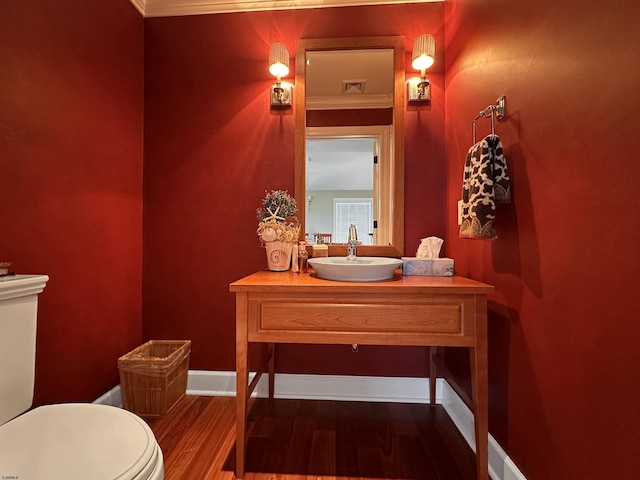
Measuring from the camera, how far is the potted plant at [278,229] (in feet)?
5.34

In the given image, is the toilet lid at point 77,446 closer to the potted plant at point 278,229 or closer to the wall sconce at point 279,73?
the potted plant at point 278,229

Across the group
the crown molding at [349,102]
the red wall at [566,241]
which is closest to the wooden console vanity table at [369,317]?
the red wall at [566,241]

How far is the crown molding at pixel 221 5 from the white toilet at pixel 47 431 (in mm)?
1794

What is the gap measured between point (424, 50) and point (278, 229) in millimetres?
1302

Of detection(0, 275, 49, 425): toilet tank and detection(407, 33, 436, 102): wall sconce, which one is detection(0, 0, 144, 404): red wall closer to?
detection(0, 275, 49, 425): toilet tank

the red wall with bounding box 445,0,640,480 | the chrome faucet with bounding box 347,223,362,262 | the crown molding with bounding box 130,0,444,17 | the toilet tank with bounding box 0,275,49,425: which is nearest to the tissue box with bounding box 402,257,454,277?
the red wall with bounding box 445,0,640,480

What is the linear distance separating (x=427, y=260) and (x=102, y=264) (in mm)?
1690

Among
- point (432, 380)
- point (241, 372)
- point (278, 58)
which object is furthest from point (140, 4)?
point (432, 380)

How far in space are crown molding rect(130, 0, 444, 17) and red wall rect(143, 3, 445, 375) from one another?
35 mm

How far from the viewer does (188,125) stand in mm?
1914

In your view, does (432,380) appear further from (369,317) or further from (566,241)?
(566,241)

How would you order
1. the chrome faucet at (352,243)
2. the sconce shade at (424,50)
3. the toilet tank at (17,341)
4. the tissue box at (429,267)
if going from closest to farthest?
1. the toilet tank at (17,341)
2. the tissue box at (429,267)
3. the chrome faucet at (352,243)
4. the sconce shade at (424,50)

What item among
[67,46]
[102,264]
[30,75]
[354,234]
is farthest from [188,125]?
[354,234]

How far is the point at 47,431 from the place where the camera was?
0.79 meters
